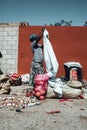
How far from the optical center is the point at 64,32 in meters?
11.3

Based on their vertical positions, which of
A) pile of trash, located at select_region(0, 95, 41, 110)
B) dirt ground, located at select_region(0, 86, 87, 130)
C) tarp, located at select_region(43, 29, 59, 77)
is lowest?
dirt ground, located at select_region(0, 86, 87, 130)

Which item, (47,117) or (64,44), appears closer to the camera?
(47,117)

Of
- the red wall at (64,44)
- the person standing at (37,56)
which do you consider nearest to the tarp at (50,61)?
the person standing at (37,56)

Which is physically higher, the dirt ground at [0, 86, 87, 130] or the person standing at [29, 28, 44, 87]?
the person standing at [29, 28, 44, 87]

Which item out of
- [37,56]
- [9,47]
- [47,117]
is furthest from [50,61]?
[47,117]

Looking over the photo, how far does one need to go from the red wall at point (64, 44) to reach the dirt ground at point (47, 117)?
4452 millimetres

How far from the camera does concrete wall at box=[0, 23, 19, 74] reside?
38.2ft

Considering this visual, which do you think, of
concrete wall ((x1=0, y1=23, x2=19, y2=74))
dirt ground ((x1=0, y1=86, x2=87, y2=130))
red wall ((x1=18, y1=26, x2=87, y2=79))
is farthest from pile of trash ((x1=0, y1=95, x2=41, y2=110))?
concrete wall ((x1=0, y1=23, x2=19, y2=74))

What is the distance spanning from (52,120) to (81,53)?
20.6ft

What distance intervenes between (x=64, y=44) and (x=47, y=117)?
6.18 metres

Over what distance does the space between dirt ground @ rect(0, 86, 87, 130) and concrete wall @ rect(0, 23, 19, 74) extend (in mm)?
5038

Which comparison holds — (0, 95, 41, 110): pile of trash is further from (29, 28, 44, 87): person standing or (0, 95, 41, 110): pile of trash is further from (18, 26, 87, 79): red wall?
(18, 26, 87, 79): red wall

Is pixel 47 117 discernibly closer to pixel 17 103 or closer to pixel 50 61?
pixel 17 103

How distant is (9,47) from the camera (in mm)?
11688
